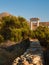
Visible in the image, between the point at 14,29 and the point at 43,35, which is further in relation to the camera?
the point at 14,29

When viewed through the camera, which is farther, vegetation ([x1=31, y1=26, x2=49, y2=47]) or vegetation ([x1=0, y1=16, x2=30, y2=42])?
vegetation ([x1=0, y1=16, x2=30, y2=42])

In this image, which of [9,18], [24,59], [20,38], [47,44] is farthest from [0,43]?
[24,59]

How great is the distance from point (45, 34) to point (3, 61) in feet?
20.2

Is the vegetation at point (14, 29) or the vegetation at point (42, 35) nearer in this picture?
the vegetation at point (42, 35)

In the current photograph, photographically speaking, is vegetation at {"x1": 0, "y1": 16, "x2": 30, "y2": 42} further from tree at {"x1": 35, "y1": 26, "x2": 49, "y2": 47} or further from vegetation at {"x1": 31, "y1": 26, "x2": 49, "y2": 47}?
tree at {"x1": 35, "y1": 26, "x2": 49, "y2": 47}

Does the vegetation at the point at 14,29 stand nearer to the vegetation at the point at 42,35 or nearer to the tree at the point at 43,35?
the vegetation at the point at 42,35

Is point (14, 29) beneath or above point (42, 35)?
above

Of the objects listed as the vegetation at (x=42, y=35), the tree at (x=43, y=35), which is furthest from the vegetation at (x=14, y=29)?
the tree at (x=43, y=35)

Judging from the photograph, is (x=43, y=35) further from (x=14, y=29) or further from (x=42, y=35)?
(x=14, y=29)

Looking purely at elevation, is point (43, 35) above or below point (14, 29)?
below

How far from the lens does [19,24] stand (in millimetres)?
20797

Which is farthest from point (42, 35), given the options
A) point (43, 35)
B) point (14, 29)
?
point (14, 29)

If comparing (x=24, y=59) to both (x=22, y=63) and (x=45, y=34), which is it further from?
(x=45, y=34)

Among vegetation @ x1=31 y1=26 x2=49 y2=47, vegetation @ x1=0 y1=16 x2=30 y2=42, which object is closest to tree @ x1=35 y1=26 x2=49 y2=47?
vegetation @ x1=31 y1=26 x2=49 y2=47
